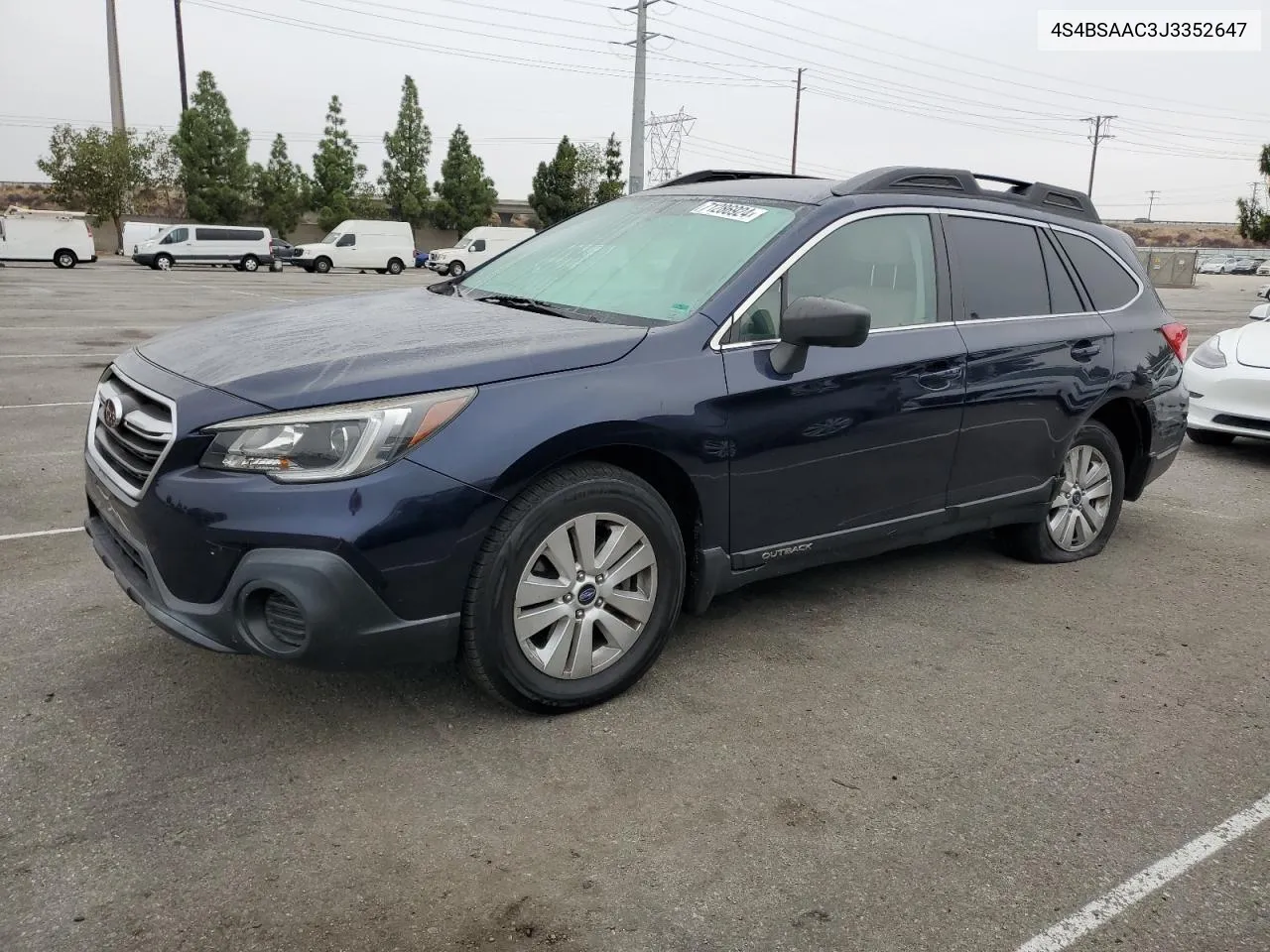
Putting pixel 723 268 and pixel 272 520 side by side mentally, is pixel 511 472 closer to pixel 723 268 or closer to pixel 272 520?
pixel 272 520

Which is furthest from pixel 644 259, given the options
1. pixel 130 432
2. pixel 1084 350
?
pixel 1084 350

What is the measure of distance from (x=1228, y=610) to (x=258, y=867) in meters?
4.06

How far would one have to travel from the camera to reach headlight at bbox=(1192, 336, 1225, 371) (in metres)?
7.91

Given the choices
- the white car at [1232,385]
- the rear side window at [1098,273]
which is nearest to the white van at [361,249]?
the white car at [1232,385]

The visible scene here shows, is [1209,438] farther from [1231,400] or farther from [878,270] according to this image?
[878,270]

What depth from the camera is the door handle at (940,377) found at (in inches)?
159

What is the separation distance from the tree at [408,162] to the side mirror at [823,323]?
6291cm

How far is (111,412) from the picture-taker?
329 centimetres

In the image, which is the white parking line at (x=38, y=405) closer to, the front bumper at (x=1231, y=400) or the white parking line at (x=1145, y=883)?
the white parking line at (x=1145, y=883)

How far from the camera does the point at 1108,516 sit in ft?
17.1

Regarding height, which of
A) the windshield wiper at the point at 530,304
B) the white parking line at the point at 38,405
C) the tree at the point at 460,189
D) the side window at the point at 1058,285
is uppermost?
the tree at the point at 460,189

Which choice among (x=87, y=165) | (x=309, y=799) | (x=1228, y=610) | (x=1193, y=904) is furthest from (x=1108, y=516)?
(x=87, y=165)

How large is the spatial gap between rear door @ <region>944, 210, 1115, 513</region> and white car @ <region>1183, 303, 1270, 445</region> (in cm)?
326

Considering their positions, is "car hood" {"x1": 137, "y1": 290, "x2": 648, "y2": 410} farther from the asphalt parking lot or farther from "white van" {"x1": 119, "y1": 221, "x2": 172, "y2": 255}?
"white van" {"x1": 119, "y1": 221, "x2": 172, "y2": 255}
